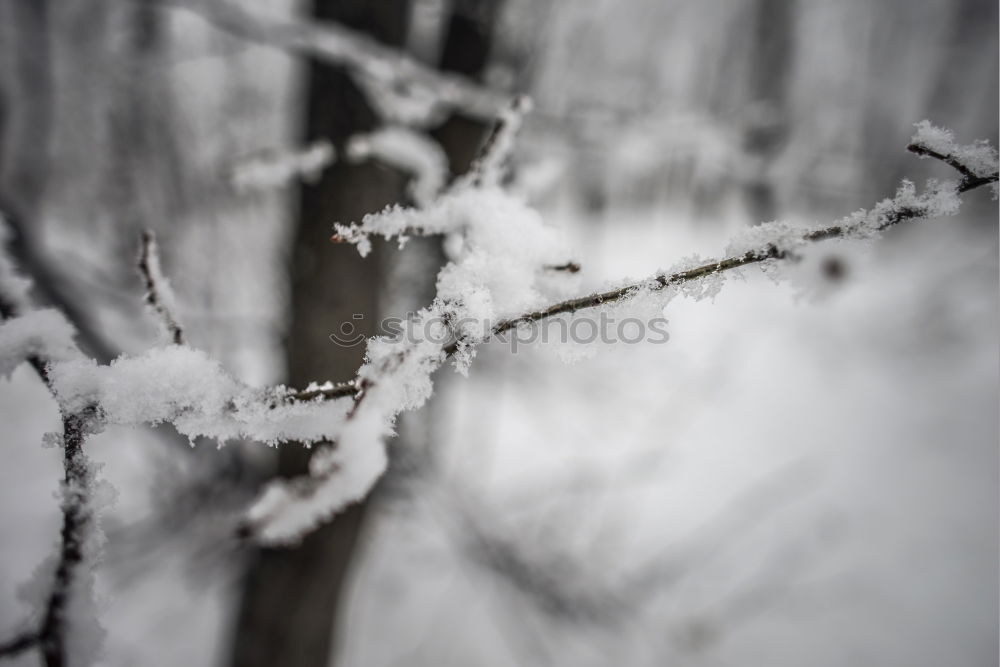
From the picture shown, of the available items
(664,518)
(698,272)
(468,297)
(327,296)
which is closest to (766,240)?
(698,272)

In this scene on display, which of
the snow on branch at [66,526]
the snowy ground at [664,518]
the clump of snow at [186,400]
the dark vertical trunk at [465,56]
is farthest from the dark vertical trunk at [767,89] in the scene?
the snow on branch at [66,526]

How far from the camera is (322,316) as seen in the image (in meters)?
1.40

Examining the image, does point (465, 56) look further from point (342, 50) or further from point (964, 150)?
point (964, 150)

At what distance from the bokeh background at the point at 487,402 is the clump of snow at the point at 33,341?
0.12 meters

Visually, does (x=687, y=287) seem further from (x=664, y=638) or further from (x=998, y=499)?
(x=998, y=499)

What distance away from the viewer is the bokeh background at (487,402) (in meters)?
1.41

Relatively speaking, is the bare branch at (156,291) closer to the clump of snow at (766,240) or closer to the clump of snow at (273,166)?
the clump of snow at (273,166)

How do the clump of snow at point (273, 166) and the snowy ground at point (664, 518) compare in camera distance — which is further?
the snowy ground at point (664, 518)

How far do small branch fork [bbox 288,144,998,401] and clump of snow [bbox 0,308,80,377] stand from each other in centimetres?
19

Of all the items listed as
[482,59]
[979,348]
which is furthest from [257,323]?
[979,348]

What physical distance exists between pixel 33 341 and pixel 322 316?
42.5 inches

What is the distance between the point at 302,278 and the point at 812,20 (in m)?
6.10

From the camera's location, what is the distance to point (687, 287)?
1.09 ft

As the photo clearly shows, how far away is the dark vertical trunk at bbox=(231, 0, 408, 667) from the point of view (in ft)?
4.22
